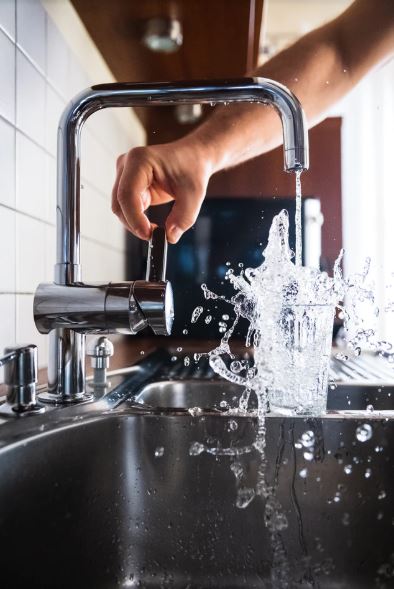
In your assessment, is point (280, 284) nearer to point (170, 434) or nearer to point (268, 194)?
point (170, 434)

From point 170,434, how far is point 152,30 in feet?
2.74

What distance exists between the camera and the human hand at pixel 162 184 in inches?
25.6

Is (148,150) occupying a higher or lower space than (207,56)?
lower

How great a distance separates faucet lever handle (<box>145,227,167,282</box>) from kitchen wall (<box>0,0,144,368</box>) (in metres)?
0.28

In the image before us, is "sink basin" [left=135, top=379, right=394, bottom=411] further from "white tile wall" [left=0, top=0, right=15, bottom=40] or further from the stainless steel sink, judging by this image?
"white tile wall" [left=0, top=0, right=15, bottom=40]

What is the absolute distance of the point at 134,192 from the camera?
0.65 m

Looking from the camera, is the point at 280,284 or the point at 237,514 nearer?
the point at 237,514

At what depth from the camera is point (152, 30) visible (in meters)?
1.10

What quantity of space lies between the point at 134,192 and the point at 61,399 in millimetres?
244

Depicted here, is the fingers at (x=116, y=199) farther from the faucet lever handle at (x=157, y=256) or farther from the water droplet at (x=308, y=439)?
the water droplet at (x=308, y=439)

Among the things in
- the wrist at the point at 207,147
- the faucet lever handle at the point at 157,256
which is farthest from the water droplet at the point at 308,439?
the wrist at the point at 207,147

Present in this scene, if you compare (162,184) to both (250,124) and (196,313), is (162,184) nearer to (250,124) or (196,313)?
(250,124)

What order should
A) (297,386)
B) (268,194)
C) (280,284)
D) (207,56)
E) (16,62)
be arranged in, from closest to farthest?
(297,386) < (280,284) < (16,62) < (207,56) < (268,194)

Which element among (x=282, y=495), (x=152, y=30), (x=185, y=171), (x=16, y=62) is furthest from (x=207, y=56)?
(x=282, y=495)
